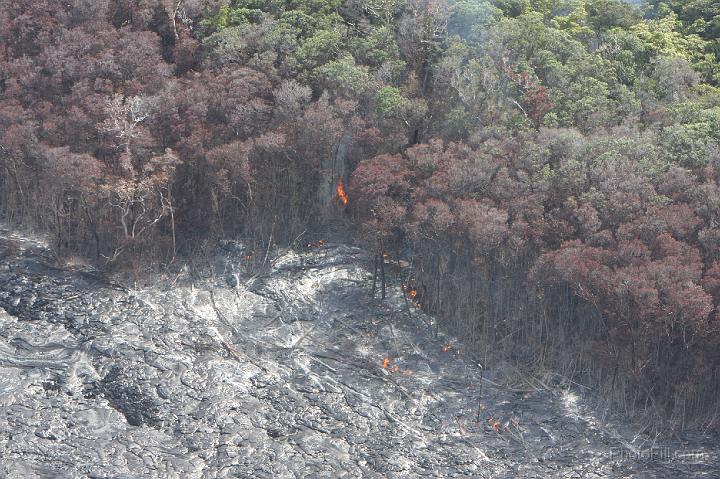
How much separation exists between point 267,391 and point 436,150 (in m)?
7.86

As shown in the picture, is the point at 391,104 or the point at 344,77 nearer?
the point at 391,104

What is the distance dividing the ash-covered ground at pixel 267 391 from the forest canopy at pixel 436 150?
3.60 ft

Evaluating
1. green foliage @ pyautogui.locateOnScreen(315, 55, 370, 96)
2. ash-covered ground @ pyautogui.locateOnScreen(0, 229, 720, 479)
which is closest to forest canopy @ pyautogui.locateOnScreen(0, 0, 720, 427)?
green foliage @ pyautogui.locateOnScreen(315, 55, 370, 96)

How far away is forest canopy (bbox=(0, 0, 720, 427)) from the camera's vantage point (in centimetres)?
2217

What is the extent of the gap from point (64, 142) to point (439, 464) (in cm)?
1435

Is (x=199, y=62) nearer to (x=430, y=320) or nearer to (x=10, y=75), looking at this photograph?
(x=10, y=75)

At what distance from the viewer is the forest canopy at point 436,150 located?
22.2 m

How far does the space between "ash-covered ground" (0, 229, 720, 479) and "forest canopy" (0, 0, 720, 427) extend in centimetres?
110

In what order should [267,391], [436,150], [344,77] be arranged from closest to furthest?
[267,391]
[436,150]
[344,77]

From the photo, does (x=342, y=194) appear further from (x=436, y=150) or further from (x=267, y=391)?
(x=267, y=391)

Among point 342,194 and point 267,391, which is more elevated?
point 342,194

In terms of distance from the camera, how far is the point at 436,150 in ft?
83.8

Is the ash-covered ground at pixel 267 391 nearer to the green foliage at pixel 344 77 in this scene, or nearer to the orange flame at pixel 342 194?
the orange flame at pixel 342 194

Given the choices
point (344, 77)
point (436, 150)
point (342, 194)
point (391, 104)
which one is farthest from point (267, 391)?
point (344, 77)
